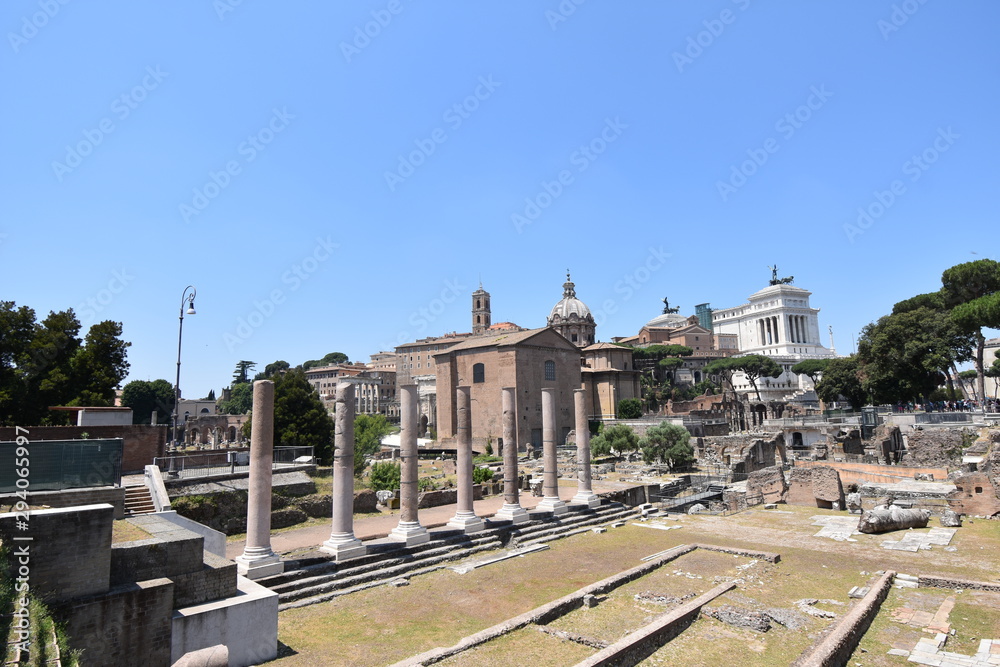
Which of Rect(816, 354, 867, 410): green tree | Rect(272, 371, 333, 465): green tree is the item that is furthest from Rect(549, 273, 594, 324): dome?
Rect(272, 371, 333, 465): green tree

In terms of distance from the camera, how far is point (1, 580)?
6.38 m

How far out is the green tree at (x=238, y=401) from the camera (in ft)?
302

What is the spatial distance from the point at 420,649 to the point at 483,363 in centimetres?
4346

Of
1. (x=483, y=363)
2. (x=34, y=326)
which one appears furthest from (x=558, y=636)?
(x=483, y=363)

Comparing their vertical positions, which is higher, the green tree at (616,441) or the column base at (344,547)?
the green tree at (616,441)

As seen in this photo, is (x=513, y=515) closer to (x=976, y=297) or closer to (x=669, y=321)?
(x=976, y=297)

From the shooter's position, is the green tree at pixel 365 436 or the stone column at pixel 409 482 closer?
the stone column at pixel 409 482

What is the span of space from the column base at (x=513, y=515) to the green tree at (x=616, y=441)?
2244cm

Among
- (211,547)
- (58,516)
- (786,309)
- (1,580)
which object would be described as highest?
(786,309)

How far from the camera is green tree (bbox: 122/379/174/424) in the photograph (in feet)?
228

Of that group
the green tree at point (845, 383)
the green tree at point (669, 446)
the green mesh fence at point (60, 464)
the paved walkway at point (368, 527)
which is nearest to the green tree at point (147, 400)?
the green tree at point (669, 446)

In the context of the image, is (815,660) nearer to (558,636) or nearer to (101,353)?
(558,636)

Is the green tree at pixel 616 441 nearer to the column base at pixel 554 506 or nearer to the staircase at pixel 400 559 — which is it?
the staircase at pixel 400 559

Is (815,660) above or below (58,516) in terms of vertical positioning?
below
